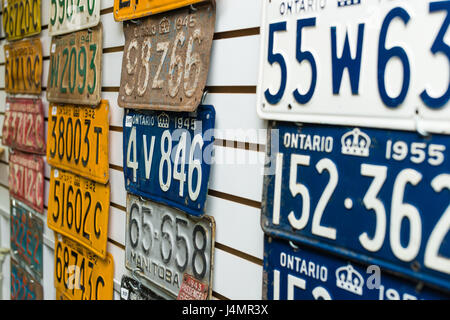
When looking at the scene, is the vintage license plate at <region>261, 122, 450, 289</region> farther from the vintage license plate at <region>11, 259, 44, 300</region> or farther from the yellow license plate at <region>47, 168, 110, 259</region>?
the vintage license plate at <region>11, 259, 44, 300</region>

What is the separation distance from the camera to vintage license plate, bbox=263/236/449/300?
0.97 meters

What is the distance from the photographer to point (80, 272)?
2285mm

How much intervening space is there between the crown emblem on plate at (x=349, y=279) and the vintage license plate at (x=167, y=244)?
504 mm

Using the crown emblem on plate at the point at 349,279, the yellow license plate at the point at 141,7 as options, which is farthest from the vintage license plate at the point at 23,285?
the crown emblem on plate at the point at 349,279

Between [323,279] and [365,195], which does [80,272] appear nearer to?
[323,279]

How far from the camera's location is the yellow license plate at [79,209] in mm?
2064

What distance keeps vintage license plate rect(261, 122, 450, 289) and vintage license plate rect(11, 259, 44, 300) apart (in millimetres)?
2128

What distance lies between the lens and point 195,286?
153 centimetres

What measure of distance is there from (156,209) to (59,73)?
1.10m

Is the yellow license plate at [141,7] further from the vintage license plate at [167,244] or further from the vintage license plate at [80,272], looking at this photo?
the vintage license plate at [80,272]

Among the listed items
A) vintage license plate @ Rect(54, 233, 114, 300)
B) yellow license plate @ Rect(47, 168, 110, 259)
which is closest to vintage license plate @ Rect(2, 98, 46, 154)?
yellow license plate @ Rect(47, 168, 110, 259)

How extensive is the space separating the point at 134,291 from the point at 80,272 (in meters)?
0.54

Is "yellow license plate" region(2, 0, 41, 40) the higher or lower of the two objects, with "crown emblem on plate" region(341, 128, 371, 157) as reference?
higher
